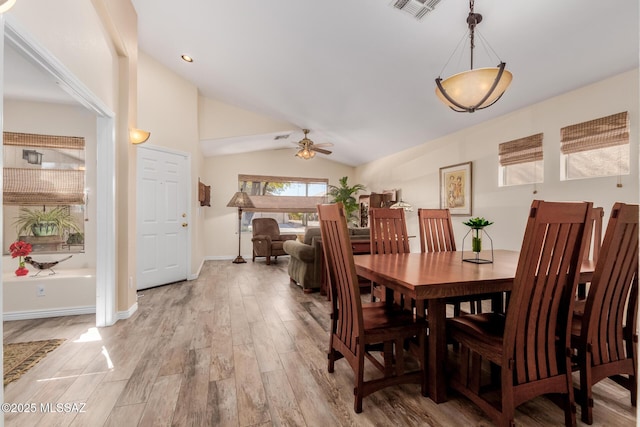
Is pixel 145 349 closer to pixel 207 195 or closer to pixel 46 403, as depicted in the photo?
pixel 46 403

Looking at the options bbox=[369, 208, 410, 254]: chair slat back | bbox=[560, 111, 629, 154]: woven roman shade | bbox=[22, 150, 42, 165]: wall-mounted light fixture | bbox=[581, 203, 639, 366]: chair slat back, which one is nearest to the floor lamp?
bbox=[22, 150, 42, 165]: wall-mounted light fixture

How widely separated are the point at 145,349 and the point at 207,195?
178 inches

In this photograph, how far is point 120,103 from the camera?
3.08 meters

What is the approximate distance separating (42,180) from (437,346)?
458 cm

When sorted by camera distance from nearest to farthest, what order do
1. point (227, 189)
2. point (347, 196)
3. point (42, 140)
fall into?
point (42, 140), point (227, 189), point (347, 196)

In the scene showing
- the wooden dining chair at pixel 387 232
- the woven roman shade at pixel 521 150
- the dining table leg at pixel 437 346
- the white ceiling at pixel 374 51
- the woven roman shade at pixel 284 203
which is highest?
the white ceiling at pixel 374 51

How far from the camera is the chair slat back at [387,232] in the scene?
2.81m

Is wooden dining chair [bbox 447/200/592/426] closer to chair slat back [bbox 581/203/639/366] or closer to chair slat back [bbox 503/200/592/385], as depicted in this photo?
chair slat back [bbox 503/200/592/385]

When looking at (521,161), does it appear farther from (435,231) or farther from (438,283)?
(438,283)

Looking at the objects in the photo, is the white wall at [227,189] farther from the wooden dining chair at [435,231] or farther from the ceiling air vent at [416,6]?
the ceiling air vent at [416,6]

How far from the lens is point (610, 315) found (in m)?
1.66

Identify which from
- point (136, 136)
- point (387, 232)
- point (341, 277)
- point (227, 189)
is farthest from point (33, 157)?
point (387, 232)

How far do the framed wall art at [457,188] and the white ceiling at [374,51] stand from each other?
0.62 m

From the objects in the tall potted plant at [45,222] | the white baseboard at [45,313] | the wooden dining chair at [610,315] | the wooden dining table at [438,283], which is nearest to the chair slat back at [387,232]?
the wooden dining table at [438,283]
